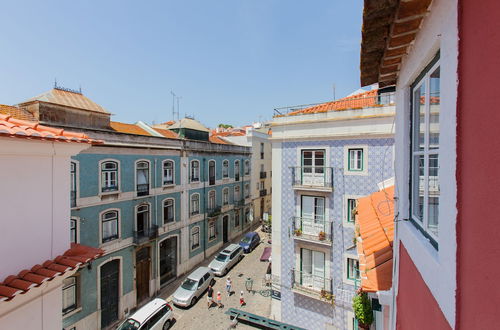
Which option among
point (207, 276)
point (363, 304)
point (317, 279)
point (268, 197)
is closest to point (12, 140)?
point (363, 304)

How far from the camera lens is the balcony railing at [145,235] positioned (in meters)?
15.5

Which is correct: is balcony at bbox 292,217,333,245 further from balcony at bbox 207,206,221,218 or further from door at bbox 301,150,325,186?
balcony at bbox 207,206,221,218

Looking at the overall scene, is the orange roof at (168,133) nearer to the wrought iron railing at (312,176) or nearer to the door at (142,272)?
the door at (142,272)

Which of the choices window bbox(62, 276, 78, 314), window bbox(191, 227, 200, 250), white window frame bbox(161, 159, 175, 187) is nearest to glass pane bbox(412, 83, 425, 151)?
window bbox(62, 276, 78, 314)

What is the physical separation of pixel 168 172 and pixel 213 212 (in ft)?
20.7

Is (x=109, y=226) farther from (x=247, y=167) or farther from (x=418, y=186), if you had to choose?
(x=247, y=167)

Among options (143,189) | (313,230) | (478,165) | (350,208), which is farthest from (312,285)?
(478,165)

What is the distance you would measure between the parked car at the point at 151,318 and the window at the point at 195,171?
9187mm

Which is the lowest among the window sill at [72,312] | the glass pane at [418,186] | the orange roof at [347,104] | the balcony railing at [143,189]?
the window sill at [72,312]

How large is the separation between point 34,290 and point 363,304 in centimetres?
798

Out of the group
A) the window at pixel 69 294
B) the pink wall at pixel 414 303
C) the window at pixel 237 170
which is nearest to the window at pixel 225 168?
the window at pixel 237 170

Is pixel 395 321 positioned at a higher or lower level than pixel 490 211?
lower

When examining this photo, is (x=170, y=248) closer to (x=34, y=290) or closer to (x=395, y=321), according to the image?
(x=34, y=290)

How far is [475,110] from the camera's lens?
1.25 metres
